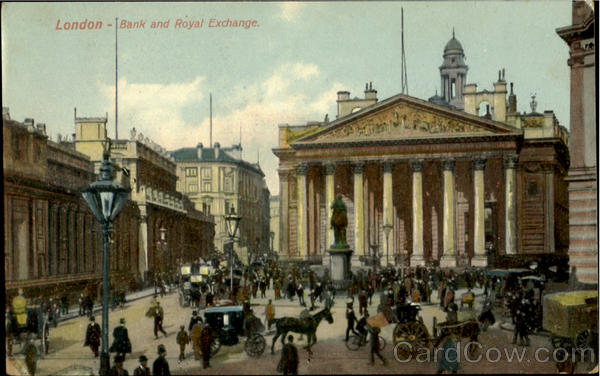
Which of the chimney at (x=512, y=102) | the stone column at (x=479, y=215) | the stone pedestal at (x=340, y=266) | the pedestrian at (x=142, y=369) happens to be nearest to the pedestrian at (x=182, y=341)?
the pedestrian at (x=142, y=369)

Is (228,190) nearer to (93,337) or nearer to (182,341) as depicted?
(182,341)

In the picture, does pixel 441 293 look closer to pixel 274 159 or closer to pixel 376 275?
pixel 376 275

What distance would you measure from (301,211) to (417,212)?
10.2 feet

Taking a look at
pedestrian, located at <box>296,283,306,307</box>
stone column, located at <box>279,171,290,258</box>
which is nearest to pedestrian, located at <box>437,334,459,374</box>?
pedestrian, located at <box>296,283,306,307</box>

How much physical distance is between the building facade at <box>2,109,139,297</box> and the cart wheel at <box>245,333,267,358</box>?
3.14m

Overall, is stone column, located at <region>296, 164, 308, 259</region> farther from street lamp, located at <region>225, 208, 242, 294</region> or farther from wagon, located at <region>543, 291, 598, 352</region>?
wagon, located at <region>543, 291, 598, 352</region>

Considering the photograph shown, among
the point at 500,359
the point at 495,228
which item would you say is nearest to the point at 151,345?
the point at 500,359

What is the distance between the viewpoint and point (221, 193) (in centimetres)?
1344

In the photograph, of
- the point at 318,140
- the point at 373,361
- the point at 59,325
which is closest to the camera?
the point at 373,361

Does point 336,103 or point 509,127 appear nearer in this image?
point 336,103

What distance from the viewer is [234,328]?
11.9 meters

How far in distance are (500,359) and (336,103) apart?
483 centimetres

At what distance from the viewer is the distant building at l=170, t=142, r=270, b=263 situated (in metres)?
12.6

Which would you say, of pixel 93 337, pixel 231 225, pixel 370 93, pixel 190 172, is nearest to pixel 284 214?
pixel 231 225
